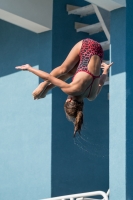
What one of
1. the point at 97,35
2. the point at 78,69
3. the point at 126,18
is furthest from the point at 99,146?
the point at 78,69

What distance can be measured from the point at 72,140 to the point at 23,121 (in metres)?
0.84

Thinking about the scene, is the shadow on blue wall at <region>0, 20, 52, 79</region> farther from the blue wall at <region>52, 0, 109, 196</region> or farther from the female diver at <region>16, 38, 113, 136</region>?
the female diver at <region>16, 38, 113, 136</region>

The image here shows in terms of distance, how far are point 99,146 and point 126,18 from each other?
268 cm

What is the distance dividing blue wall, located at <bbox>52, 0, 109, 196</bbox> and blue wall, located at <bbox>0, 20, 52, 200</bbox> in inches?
5.5

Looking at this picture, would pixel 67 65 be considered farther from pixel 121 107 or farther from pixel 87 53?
pixel 121 107

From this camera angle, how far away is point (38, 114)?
9.85 metres

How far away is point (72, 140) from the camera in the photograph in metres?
10.0

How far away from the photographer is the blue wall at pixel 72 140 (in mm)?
9711

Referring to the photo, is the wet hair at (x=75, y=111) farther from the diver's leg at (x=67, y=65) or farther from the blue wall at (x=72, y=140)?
the blue wall at (x=72, y=140)

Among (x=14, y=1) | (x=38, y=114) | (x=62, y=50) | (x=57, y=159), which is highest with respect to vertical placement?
(x=14, y=1)

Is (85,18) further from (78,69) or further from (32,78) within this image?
(78,69)

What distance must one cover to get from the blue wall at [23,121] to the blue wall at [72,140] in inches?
5.5

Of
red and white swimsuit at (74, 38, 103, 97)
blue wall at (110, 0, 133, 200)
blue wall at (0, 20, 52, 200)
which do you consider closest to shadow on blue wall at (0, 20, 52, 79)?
blue wall at (0, 20, 52, 200)

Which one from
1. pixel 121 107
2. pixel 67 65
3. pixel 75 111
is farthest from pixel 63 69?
pixel 121 107
